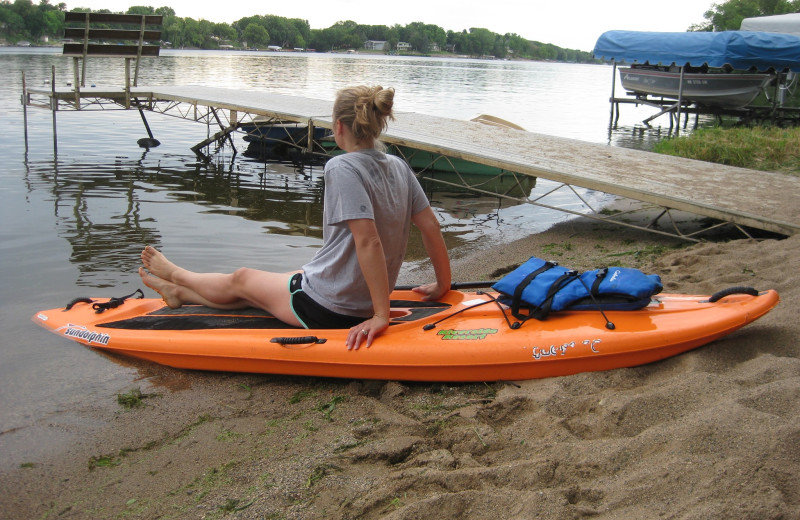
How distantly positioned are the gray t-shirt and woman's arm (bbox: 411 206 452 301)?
0.21 ft

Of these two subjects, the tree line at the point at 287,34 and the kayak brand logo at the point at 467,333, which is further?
the tree line at the point at 287,34

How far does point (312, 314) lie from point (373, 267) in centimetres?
68

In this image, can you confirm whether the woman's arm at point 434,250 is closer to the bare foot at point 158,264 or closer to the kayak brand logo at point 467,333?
the kayak brand logo at point 467,333

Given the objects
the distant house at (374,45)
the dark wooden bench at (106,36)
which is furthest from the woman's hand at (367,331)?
the distant house at (374,45)

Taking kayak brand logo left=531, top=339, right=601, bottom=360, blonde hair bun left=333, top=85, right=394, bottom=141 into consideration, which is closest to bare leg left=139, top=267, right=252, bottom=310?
blonde hair bun left=333, top=85, right=394, bottom=141

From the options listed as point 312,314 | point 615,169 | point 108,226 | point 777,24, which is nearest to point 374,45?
point 777,24

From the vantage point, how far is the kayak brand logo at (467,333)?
3.69 m

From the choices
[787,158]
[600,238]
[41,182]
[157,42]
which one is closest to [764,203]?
[600,238]

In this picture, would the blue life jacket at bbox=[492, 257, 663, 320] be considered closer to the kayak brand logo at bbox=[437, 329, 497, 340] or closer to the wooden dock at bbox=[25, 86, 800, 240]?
the kayak brand logo at bbox=[437, 329, 497, 340]

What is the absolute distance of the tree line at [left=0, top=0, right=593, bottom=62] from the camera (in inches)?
2837

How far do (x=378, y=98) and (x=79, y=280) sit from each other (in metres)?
4.55

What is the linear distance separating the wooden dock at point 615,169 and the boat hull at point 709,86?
9279 millimetres

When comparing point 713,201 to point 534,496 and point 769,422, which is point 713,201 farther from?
point 534,496

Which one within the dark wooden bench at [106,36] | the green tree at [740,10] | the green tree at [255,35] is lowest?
the dark wooden bench at [106,36]
